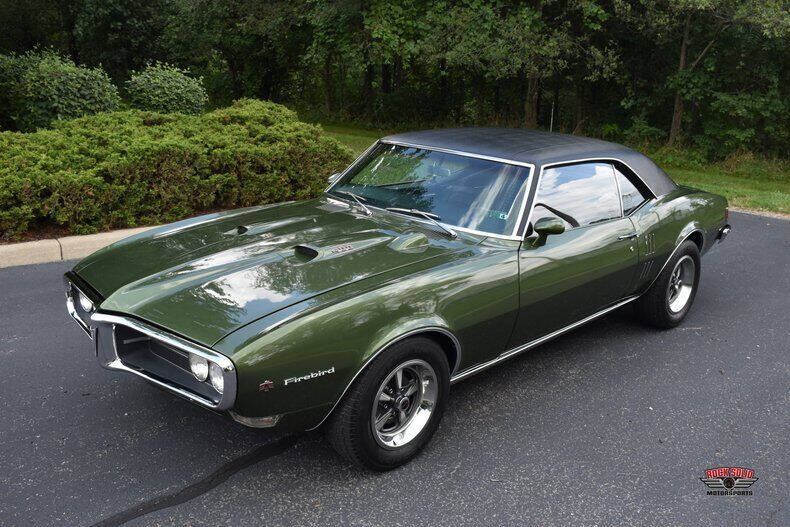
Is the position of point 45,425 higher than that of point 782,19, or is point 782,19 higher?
point 782,19

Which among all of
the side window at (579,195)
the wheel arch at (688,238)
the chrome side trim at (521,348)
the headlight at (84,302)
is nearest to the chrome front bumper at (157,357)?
the headlight at (84,302)

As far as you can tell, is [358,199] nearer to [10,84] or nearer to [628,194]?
[628,194]

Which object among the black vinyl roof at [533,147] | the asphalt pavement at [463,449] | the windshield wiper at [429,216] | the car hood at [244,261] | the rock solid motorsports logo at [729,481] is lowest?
the rock solid motorsports logo at [729,481]

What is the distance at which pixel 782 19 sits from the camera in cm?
1259

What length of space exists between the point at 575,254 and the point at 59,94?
877 centimetres

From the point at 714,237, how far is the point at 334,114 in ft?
64.1

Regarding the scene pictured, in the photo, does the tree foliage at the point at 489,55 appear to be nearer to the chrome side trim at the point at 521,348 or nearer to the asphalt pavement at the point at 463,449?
the chrome side trim at the point at 521,348

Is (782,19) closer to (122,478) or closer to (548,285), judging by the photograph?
Answer: (548,285)

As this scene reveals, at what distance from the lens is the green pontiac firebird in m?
2.97

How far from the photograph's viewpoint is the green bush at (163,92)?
36.3 feet

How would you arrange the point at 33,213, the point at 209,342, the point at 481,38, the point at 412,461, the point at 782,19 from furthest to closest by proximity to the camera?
the point at 481,38 → the point at 782,19 → the point at 33,213 → the point at 412,461 → the point at 209,342

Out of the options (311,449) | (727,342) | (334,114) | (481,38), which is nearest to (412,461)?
(311,449)

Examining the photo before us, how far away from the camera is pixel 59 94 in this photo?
10070 mm

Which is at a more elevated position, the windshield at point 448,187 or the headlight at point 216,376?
the windshield at point 448,187
